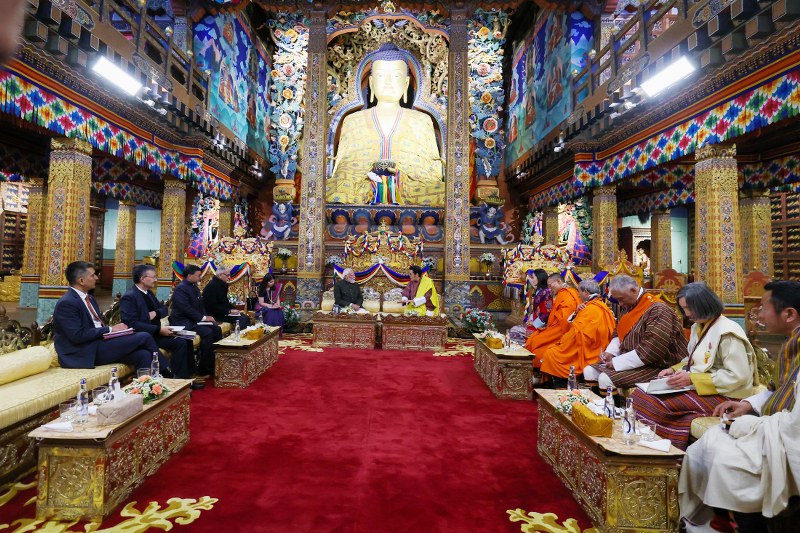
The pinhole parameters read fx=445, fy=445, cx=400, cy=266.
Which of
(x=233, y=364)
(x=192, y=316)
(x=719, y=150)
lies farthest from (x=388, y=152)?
(x=233, y=364)

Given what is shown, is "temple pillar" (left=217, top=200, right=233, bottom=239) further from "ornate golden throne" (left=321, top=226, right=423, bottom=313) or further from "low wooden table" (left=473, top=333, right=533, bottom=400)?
"low wooden table" (left=473, top=333, right=533, bottom=400)

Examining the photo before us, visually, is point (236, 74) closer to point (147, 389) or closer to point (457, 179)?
point (457, 179)

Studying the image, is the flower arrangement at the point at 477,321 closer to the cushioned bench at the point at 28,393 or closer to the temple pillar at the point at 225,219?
the cushioned bench at the point at 28,393

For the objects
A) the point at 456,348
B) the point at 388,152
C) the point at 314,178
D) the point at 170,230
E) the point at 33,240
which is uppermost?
the point at 388,152

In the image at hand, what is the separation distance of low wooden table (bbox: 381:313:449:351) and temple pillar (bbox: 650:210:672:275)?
8106 millimetres

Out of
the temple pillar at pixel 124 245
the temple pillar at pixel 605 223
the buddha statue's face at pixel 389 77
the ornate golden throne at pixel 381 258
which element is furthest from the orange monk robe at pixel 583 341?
the temple pillar at pixel 124 245

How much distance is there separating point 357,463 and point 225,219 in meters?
11.6

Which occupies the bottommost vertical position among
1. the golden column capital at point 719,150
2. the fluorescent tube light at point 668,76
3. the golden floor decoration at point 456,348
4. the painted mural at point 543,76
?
the golden floor decoration at point 456,348

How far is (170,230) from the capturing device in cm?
1066

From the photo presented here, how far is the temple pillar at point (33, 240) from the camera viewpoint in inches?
414

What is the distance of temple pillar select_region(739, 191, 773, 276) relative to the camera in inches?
380

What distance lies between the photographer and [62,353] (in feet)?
11.9

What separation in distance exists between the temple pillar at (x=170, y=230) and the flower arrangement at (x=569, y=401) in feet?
32.8

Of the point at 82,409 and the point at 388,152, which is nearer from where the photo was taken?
the point at 82,409
